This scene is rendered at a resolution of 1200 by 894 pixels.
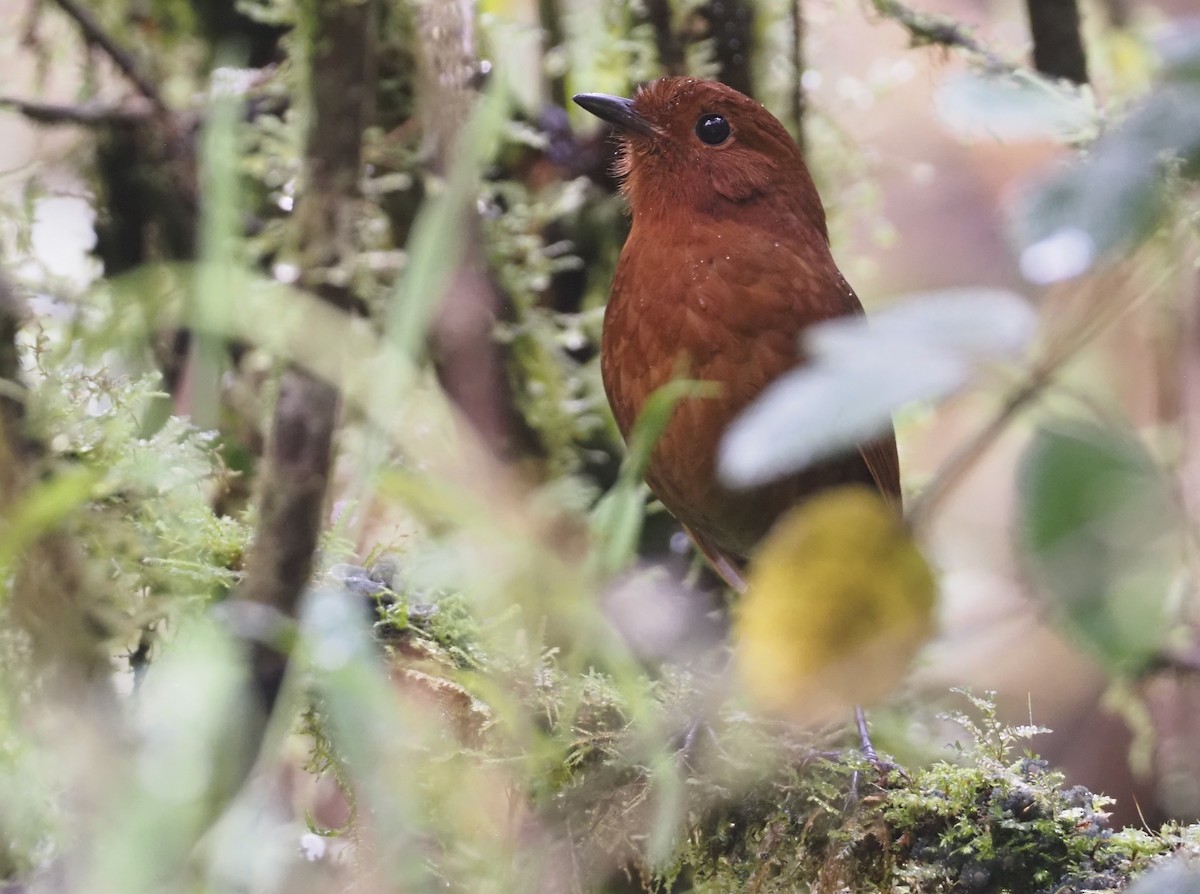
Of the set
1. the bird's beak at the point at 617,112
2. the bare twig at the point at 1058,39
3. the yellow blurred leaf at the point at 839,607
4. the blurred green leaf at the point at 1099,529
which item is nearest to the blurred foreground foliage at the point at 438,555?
the blurred green leaf at the point at 1099,529

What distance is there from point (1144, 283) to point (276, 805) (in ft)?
6.31

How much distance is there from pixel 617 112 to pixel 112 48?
1.14 m

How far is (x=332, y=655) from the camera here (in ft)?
4.77

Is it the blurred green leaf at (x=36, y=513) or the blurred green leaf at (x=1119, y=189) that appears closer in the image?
the blurred green leaf at (x=1119, y=189)

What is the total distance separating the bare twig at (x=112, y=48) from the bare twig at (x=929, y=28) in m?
1.61

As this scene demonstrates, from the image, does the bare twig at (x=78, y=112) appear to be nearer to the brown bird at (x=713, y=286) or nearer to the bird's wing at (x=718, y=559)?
the brown bird at (x=713, y=286)

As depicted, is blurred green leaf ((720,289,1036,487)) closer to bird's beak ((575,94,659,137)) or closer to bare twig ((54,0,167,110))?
bird's beak ((575,94,659,137))

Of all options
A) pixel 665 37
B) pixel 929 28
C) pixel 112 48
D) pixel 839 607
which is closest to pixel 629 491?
pixel 839 607

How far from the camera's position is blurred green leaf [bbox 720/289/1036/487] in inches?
24.9

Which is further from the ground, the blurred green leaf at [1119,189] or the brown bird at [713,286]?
the blurred green leaf at [1119,189]

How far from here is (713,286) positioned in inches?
80.0

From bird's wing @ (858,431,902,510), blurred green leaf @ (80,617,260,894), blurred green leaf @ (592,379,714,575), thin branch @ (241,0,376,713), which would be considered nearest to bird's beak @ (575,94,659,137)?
thin branch @ (241,0,376,713)

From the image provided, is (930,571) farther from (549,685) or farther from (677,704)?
(677,704)

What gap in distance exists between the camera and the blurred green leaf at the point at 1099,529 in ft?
2.10
